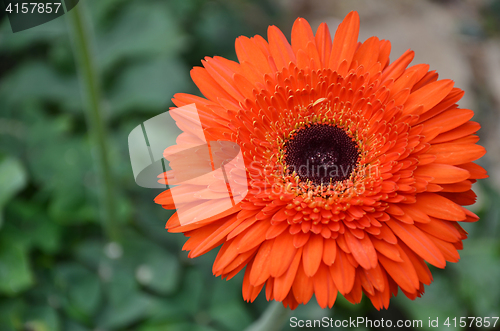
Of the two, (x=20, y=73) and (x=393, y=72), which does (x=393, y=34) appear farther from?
(x=20, y=73)

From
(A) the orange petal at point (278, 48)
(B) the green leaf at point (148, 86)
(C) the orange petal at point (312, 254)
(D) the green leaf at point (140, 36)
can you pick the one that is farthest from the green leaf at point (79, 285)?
(A) the orange petal at point (278, 48)

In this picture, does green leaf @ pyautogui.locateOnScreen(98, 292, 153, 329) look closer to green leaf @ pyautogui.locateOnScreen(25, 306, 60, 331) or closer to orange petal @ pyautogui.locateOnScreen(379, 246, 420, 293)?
green leaf @ pyautogui.locateOnScreen(25, 306, 60, 331)

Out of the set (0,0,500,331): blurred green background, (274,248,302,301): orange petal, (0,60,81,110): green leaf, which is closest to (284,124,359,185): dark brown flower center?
(274,248,302,301): orange petal

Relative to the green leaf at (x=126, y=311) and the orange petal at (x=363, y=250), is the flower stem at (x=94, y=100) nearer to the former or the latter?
the green leaf at (x=126, y=311)

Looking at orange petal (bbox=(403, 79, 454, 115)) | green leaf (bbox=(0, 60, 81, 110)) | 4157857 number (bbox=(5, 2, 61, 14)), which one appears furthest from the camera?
green leaf (bbox=(0, 60, 81, 110))

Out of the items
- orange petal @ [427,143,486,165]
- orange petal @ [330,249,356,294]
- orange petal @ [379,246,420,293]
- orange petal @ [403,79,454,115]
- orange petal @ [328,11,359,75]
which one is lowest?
orange petal @ [379,246,420,293]

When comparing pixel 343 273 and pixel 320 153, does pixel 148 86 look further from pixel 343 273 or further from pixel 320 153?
pixel 343 273

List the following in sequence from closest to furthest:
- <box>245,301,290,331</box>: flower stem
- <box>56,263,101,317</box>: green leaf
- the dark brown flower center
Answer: <box>245,301,290,331</box>: flower stem
the dark brown flower center
<box>56,263,101,317</box>: green leaf
